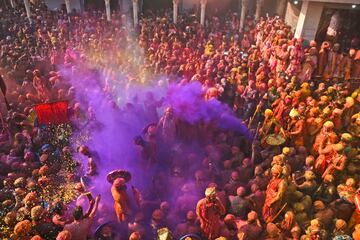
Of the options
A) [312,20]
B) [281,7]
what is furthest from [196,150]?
[281,7]

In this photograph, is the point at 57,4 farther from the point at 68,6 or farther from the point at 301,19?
the point at 301,19

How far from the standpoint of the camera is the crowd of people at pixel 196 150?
527cm

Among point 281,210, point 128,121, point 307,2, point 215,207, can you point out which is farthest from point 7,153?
point 307,2

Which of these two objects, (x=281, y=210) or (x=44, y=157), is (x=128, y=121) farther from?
(x=281, y=210)

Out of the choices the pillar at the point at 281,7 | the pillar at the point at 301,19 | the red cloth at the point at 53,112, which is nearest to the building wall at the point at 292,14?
the pillar at the point at 281,7

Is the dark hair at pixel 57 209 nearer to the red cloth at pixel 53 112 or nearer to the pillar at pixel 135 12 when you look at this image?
the red cloth at pixel 53 112

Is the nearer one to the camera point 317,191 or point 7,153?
point 317,191

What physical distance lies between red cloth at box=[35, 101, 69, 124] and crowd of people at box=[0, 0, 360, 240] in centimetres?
16

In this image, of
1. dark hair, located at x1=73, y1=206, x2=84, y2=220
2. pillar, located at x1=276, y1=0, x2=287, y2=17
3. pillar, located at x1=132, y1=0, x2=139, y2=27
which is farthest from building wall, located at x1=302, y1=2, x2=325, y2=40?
dark hair, located at x1=73, y1=206, x2=84, y2=220

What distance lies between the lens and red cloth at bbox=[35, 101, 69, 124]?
303 inches

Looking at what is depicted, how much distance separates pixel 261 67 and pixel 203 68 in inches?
64.0

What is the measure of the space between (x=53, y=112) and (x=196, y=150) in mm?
3383

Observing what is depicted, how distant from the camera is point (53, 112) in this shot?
7.82 meters

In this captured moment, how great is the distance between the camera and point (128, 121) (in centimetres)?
779
